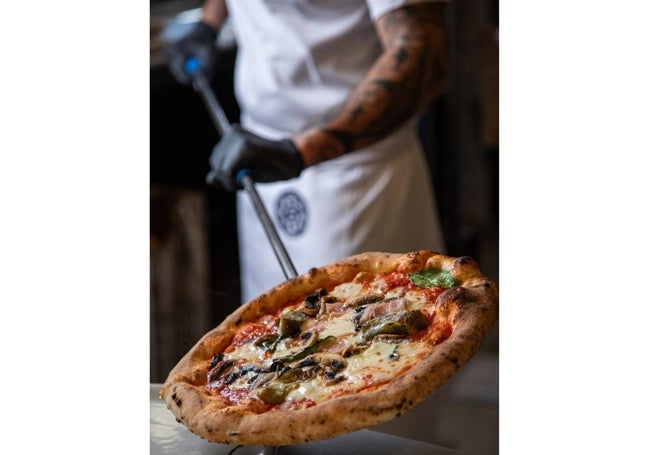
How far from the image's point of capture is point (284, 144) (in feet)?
8.64

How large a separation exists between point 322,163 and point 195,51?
0.52 m

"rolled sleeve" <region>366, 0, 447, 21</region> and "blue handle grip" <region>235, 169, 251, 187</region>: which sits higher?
"rolled sleeve" <region>366, 0, 447, 21</region>

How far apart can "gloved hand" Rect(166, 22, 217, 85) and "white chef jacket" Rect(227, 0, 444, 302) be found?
89mm

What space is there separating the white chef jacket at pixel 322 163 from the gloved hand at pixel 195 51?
9 centimetres

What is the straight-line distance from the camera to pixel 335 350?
214cm

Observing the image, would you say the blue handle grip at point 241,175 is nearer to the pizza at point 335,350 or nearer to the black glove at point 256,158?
the black glove at point 256,158

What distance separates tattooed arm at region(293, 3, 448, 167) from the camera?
240 cm

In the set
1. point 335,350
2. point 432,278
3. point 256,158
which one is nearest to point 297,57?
point 256,158

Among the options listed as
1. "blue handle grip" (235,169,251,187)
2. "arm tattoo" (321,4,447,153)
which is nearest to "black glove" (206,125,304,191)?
"blue handle grip" (235,169,251,187)

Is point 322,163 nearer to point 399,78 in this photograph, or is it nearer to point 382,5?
point 399,78

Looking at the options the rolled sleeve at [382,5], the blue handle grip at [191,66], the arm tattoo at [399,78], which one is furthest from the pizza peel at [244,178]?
the rolled sleeve at [382,5]

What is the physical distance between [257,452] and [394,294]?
0.50 m

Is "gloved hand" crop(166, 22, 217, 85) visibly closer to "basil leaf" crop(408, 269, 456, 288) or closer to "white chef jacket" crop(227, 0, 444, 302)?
"white chef jacket" crop(227, 0, 444, 302)
